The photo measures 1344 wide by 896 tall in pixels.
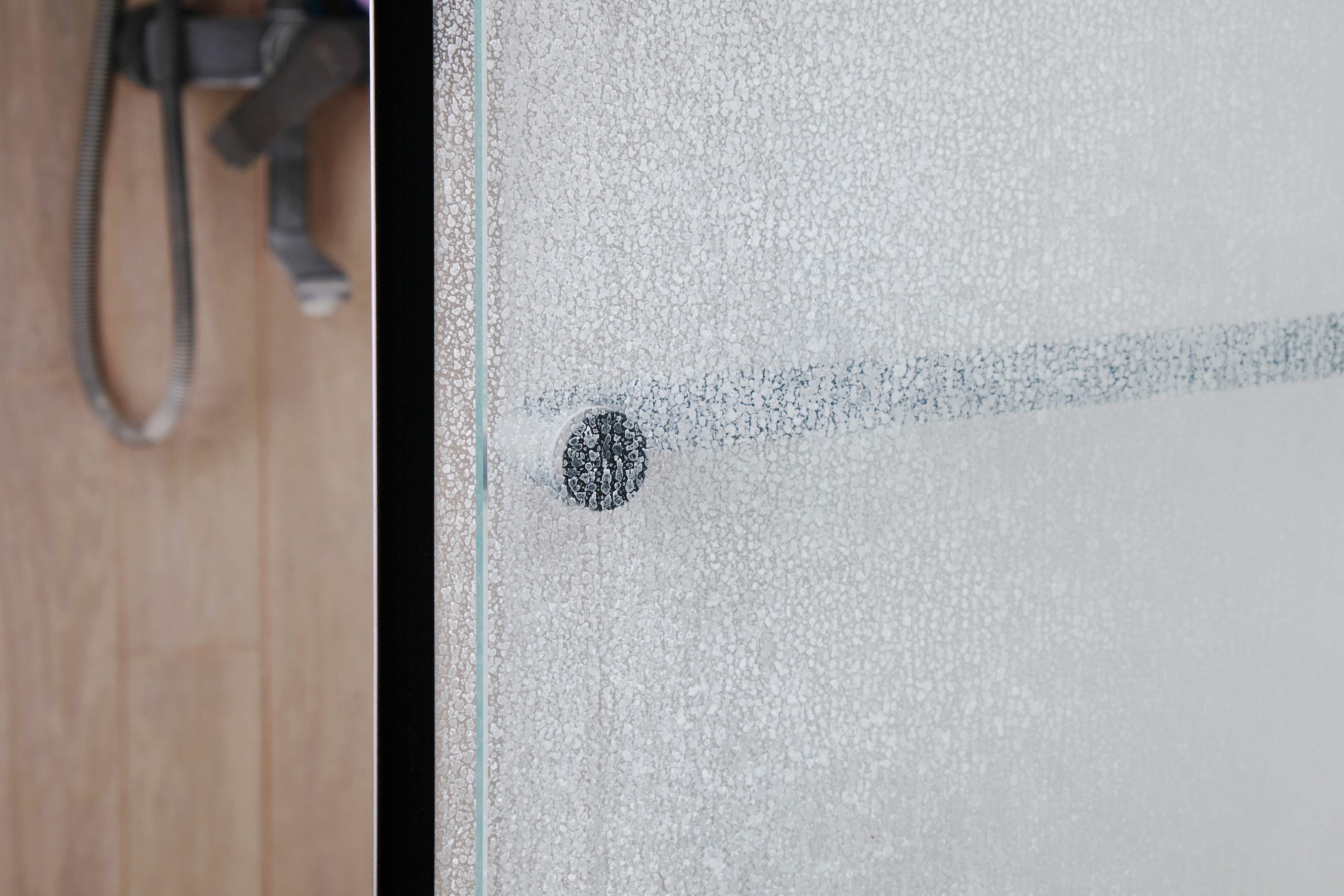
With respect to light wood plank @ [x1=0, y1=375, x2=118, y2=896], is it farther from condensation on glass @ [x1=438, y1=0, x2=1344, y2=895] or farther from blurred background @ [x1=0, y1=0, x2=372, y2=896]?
condensation on glass @ [x1=438, y1=0, x2=1344, y2=895]

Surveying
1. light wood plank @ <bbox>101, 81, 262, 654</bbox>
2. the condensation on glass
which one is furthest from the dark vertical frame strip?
light wood plank @ <bbox>101, 81, 262, 654</bbox>

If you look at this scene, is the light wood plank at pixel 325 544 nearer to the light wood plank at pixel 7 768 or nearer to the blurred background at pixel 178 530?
the blurred background at pixel 178 530

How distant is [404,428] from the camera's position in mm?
163

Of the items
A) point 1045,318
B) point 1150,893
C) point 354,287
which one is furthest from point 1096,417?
point 354,287

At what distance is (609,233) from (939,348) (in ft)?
0.27

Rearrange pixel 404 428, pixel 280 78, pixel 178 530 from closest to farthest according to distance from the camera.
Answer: pixel 404 428 → pixel 280 78 → pixel 178 530

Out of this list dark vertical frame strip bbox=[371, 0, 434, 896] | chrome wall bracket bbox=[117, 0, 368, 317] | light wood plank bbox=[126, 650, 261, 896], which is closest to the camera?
dark vertical frame strip bbox=[371, 0, 434, 896]

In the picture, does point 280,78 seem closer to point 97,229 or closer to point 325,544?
point 97,229

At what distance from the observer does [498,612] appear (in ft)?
0.56

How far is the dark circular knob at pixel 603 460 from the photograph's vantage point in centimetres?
16

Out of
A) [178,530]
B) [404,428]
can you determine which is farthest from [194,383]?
[404,428]

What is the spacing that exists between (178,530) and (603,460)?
631 mm

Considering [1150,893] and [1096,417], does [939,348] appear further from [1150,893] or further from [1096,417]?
[1150,893]

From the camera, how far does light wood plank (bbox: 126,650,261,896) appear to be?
2.31 feet
